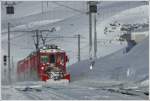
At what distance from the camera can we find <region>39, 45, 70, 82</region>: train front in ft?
127

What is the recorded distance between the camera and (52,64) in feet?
130

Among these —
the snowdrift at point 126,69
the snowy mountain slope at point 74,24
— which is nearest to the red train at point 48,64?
the snowdrift at point 126,69

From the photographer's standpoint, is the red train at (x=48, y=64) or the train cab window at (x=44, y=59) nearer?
the red train at (x=48, y=64)

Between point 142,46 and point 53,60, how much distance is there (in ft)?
33.8

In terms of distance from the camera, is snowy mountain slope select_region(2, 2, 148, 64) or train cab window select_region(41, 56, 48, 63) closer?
train cab window select_region(41, 56, 48, 63)

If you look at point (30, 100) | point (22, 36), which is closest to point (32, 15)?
point (22, 36)

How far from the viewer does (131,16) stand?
148 metres

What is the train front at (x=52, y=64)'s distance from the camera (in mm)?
38656

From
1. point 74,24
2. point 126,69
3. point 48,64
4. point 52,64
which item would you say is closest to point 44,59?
point 48,64

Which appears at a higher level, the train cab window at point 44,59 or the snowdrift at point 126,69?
the train cab window at point 44,59

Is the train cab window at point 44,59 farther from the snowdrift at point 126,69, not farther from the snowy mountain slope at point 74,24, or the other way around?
the snowy mountain slope at point 74,24

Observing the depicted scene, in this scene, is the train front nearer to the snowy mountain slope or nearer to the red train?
the red train

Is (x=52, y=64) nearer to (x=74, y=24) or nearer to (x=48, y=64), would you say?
(x=48, y=64)

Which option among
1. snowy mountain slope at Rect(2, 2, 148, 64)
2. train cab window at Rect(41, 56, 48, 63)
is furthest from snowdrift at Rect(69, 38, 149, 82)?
snowy mountain slope at Rect(2, 2, 148, 64)
